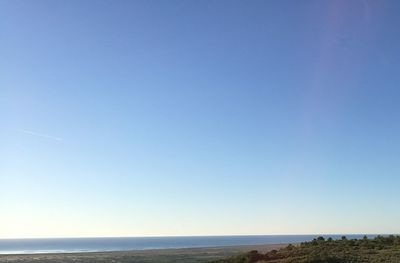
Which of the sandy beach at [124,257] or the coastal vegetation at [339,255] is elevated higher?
the sandy beach at [124,257]

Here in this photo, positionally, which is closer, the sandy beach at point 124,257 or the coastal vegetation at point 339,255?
the coastal vegetation at point 339,255

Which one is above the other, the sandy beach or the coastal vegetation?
the sandy beach

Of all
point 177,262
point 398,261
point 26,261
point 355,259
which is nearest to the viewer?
point 398,261

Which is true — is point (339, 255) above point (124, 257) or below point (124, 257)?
below

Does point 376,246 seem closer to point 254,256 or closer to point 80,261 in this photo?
point 254,256

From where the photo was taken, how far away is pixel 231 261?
41531 millimetres

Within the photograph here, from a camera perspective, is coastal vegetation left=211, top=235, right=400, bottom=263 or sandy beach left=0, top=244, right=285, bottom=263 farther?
sandy beach left=0, top=244, right=285, bottom=263

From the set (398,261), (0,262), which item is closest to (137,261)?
(0,262)

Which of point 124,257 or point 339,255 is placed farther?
point 124,257

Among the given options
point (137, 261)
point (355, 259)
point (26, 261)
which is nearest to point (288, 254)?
point (355, 259)

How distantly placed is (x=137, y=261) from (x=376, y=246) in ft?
99.6

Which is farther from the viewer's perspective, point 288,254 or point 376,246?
point 376,246

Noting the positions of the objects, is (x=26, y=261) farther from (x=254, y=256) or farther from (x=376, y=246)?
(x=376, y=246)

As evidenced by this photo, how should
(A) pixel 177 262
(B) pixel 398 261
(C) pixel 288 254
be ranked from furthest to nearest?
1. (A) pixel 177 262
2. (C) pixel 288 254
3. (B) pixel 398 261
